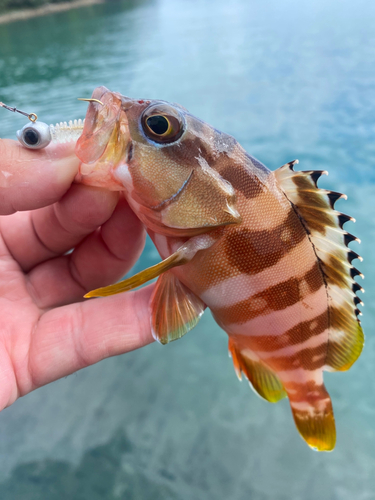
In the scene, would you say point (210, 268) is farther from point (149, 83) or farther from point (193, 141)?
point (149, 83)

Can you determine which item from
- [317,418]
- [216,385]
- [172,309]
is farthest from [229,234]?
[216,385]

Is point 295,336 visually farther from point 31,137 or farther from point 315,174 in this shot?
point 31,137

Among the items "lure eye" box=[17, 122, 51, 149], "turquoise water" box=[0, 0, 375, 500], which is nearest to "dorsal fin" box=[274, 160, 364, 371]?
"lure eye" box=[17, 122, 51, 149]

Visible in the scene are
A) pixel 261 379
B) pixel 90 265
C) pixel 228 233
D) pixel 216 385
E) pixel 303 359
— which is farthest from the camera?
pixel 216 385

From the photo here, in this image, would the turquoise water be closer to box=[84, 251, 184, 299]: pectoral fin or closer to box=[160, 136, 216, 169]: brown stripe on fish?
box=[84, 251, 184, 299]: pectoral fin

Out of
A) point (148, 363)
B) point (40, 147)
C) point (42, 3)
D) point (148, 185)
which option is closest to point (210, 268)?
point (148, 185)

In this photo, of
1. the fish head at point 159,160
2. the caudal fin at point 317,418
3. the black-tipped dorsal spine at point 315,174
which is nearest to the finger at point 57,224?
the fish head at point 159,160
